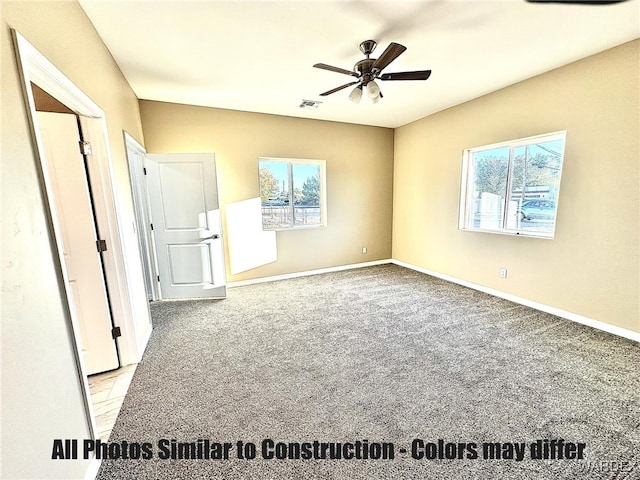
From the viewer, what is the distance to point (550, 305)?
123 inches

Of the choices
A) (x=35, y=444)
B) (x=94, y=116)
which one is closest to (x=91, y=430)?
(x=35, y=444)

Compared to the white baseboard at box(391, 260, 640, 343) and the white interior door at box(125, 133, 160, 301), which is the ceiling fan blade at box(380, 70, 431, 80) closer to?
the white baseboard at box(391, 260, 640, 343)

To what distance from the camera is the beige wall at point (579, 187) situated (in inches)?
97.0

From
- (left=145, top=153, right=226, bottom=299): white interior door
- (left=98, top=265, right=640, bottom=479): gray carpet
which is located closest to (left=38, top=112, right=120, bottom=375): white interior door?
(left=98, top=265, right=640, bottom=479): gray carpet

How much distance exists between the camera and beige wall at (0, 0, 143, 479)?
A: 931 millimetres

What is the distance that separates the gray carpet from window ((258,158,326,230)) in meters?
1.85

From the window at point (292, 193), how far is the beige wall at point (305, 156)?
0.14 meters

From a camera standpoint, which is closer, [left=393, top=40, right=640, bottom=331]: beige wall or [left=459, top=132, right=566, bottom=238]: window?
[left=393, top=40, right=640, bottom=331]: beige wall

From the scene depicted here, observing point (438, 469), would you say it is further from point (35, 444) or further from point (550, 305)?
point (550, 305)

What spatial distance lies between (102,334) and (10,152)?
168 centimetres

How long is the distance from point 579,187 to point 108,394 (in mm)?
4582

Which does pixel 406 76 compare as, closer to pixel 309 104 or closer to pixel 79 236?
pixel 309 104

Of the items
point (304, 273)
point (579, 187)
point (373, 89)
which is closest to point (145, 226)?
point (304, 273)

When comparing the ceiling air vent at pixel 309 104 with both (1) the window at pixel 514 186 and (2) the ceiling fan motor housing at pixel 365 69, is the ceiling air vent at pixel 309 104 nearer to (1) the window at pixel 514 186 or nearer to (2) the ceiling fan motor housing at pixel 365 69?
(2) the ceiling fan motor housing at pixel 365 69
